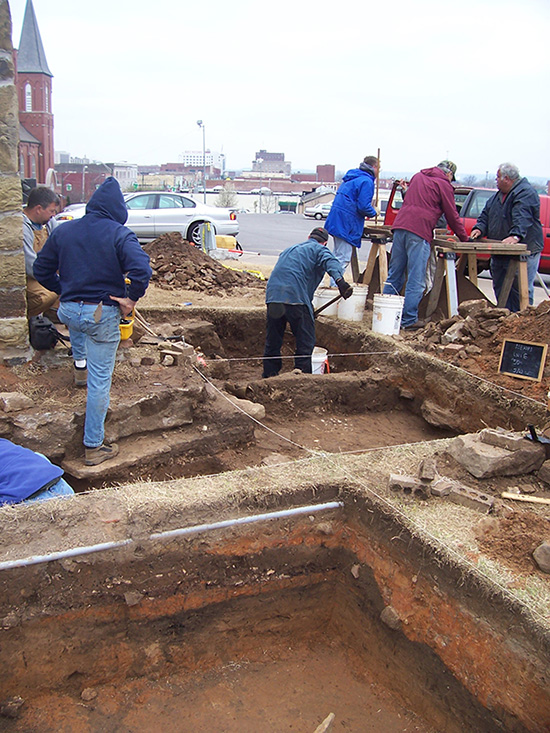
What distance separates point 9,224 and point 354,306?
188 inches

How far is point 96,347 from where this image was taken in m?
4.38

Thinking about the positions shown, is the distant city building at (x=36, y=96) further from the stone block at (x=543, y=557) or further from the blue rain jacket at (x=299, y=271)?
the stone block at (x=543, y=557)

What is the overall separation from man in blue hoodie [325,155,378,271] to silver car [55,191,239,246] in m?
7.36

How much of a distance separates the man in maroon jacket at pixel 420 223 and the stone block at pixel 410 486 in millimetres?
4724

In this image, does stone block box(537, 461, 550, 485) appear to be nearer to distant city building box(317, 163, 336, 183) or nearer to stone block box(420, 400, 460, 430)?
stone block box(420, 400, 460, 430)

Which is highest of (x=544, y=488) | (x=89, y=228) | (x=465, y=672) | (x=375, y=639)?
(x=89, y=228)

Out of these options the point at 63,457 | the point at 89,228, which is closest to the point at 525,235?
the point at 89,228

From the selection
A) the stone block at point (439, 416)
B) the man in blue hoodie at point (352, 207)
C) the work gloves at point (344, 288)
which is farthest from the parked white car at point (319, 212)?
the stone block at point (439, 416)

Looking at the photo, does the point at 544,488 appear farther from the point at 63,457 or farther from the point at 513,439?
the point at 63,457

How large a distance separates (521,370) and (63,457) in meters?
4.28

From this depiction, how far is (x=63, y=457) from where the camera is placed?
4.60m

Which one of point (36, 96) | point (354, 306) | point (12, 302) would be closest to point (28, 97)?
point (36, 96)

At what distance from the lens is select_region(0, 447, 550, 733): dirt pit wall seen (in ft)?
10.2

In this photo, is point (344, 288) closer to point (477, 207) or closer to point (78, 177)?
point (477, 207)
